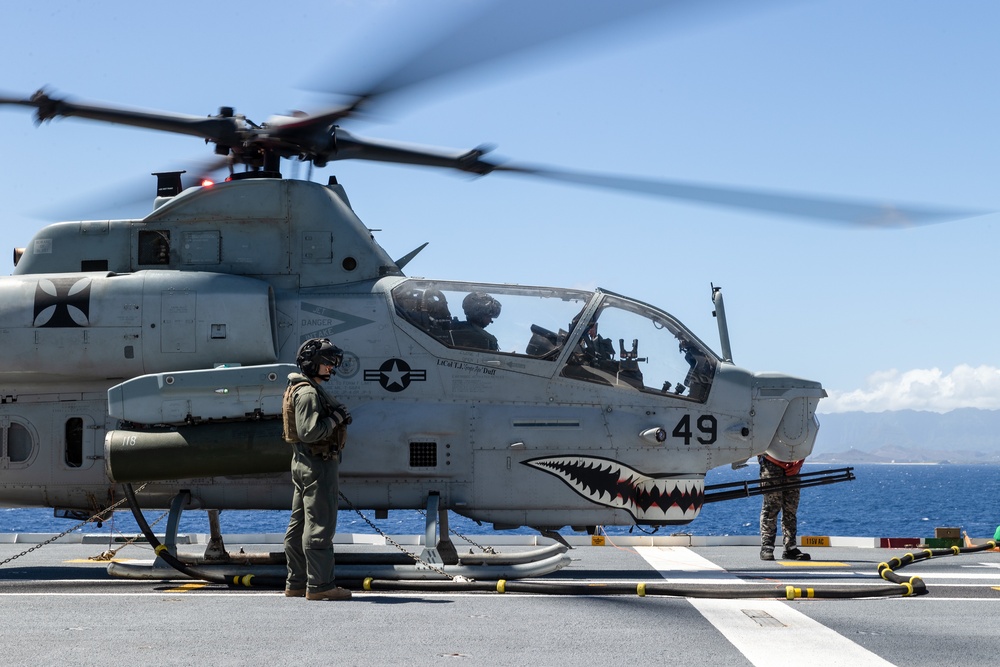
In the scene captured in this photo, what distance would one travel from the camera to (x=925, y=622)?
677cm

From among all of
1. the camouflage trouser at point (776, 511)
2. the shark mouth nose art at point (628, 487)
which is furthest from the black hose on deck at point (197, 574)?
the camouflage trouser at point (776, 511)

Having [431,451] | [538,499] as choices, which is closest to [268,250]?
[431,451]

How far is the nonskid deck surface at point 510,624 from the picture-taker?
5.52 m

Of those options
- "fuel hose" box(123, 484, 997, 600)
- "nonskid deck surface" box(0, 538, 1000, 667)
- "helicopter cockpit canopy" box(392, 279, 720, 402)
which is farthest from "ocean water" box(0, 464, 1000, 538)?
"nonskid deck surface" box(0, 538, 1000, 667)

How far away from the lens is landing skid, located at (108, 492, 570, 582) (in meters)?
8.89

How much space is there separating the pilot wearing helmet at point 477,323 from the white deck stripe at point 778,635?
347 cm

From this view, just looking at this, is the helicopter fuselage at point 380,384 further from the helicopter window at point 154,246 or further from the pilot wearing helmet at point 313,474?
the pilot wearing helmet at point 313,474

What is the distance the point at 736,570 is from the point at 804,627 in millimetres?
4165

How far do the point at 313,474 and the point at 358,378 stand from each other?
2213 millimetres

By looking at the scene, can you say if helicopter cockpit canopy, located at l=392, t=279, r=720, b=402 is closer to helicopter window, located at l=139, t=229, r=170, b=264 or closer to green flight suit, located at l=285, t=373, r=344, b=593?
green flight suit, located at l=285, t=373, r=344, b=593

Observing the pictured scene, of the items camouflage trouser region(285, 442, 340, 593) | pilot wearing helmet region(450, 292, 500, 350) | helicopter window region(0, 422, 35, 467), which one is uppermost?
pilot wearing helmet region(450, 292, 500, 350)

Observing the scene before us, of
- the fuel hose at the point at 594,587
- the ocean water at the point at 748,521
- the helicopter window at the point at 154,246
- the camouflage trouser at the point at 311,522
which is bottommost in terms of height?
the ocean water at the point at 748,521

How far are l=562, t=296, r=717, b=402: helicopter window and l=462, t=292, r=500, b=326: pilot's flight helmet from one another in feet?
2.94

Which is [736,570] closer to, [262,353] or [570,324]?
[570,324]
